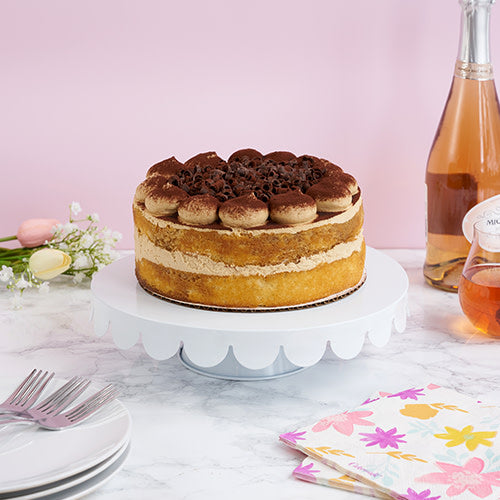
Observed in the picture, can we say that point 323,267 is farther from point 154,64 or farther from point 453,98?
point 154,64

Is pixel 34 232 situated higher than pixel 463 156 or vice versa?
pixel 463 156

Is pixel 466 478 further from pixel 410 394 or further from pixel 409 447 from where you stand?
pixel 410 394

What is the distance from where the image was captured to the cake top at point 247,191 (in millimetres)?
1158

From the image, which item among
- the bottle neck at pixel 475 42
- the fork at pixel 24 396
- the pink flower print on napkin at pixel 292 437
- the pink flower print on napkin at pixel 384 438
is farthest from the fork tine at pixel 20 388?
the bottle neck at pixel 475 42

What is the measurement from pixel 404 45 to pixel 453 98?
0.25 meters

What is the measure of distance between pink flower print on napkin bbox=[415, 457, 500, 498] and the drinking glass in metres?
0.48

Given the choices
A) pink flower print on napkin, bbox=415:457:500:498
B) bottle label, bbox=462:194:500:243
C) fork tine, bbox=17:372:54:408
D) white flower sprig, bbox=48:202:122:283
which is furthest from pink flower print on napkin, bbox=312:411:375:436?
white flower sprig, bbox=48:202:122:283

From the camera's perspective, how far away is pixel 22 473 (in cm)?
88

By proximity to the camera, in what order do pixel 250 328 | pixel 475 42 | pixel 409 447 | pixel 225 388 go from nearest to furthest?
1. pixel 409 447
2. pixel 250 328
3. pixel 225 388
4. pixel 475 42

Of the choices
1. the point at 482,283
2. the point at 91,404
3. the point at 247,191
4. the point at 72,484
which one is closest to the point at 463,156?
the point at 482,283

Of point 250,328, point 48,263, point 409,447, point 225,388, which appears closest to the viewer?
point 409,447

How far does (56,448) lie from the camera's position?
3.04ft

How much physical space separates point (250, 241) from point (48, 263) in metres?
0.67

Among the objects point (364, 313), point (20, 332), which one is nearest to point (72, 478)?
point (364, 313)
